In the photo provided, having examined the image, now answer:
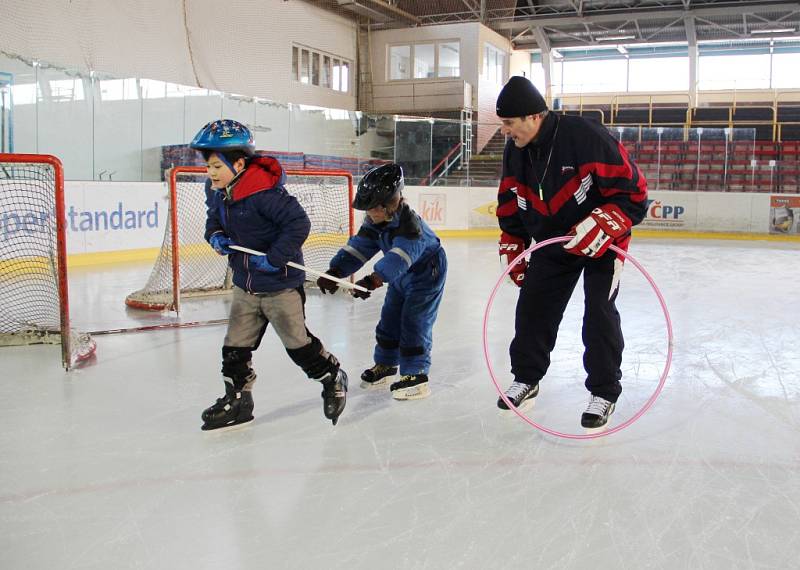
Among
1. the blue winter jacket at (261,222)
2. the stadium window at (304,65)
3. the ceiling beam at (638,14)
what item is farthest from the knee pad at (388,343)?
the ceiling beam at (638,14)

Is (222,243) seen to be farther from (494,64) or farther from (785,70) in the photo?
(785,70)

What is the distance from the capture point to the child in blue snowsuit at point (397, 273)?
3.26 m

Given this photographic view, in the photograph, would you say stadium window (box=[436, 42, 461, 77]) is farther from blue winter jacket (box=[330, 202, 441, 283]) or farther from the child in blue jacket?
the child in blue jacket

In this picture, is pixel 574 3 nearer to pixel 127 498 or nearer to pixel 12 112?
pixel 12 112

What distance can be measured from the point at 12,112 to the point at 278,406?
22.7 ft

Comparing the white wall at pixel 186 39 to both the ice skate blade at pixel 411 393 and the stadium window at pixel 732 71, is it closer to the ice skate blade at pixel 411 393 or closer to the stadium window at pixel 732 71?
the ice skate blade at pixel 411 393

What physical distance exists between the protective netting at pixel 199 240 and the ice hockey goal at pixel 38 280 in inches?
30.1

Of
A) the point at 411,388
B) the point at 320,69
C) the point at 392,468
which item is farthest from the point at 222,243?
the point at 320,69

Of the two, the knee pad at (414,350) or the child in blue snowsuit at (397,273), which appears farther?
the knee pad at (414,350)

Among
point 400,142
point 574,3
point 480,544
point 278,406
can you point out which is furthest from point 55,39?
point 574,3

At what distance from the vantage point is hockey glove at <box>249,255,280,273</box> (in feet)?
9.73

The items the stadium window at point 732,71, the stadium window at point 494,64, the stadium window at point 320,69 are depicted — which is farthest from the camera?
the stadium window at point 732,71

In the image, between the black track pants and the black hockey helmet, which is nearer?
the black track pants

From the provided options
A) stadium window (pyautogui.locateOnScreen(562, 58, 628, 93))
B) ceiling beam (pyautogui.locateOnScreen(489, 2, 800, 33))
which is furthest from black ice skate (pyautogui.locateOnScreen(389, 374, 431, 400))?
stadium window (pyautogui.locateOnScreen(562, 58, 628, 93))
